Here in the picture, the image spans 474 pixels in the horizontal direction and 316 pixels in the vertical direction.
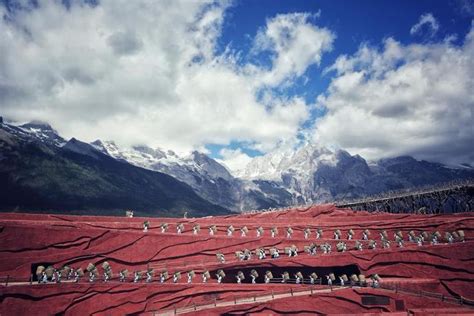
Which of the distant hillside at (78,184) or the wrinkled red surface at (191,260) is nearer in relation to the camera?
the wrinkled red surface at (191,260)

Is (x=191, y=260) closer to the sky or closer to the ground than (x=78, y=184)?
closer to the ground

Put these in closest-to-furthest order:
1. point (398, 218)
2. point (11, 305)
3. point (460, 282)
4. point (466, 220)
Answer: point (11, 305)
point (460, 282)
point (466, 220)
point (398, 218)

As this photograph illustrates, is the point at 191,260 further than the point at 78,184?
No

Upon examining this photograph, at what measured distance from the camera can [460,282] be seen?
30609 mm

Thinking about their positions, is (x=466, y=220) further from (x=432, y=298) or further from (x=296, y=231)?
(x=296, y=231)

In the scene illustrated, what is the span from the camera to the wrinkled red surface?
27.2m

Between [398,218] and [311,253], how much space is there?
1296cm

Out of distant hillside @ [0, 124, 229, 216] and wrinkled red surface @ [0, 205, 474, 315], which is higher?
distant hillside @ [0, 124, 229, 216]

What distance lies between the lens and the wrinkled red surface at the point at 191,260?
89.1 feet

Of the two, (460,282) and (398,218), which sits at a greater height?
(398,218)

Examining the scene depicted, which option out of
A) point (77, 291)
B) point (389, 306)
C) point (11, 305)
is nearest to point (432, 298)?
point (389, 306)

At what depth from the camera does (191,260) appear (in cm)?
3350

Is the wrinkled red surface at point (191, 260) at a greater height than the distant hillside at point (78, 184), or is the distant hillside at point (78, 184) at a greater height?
the distant hillside at point (78, 184)

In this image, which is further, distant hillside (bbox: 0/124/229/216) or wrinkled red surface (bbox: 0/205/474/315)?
distant hillside (bbox: 0/124/229/216)
